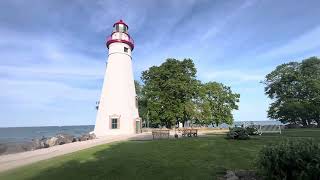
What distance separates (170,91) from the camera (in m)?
41.9

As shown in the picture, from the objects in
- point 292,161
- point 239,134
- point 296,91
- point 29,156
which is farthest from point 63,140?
point 296,91

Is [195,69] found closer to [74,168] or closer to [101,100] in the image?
[101,100]

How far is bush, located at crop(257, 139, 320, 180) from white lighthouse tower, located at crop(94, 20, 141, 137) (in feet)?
86.5

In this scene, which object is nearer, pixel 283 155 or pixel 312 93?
pixel 283 155

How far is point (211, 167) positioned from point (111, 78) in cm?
2447

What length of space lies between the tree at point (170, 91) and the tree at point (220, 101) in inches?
228

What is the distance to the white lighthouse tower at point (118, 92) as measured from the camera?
109 feet

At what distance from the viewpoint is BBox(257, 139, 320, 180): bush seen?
7.02 m

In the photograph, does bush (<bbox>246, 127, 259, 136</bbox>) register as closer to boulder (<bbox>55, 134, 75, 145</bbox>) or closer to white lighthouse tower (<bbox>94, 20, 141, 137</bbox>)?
white lighthouse tower (<bbox>94, 20, 141, 137</bbox>)

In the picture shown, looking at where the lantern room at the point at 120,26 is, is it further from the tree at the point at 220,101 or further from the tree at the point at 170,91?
the tree at the point at 220,101

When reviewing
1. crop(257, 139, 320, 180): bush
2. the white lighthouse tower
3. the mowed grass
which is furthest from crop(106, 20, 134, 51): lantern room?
crop(257, 139, 320, 180): bush

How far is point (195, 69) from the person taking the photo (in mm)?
44188

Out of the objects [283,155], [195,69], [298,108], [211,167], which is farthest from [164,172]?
[298,108]

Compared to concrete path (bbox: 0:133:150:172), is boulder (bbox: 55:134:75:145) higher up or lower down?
higher up
